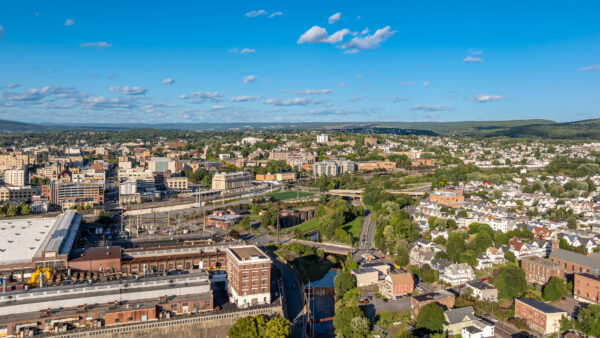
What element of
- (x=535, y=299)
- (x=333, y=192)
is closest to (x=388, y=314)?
(x=535, y=299)

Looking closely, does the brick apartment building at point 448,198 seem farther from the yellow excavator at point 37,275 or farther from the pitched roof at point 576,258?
the yellow excavator at point 37,275

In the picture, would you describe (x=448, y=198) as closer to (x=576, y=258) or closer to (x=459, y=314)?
(x=576, y=258)

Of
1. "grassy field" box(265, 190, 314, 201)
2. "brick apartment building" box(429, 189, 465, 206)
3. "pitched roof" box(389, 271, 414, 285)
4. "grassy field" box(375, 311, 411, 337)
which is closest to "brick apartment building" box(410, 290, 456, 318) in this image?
"grassy field" box(375, 311, 411, 337)

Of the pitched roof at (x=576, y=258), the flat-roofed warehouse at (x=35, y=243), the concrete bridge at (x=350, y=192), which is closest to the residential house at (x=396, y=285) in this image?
the pitched roof at (x=576, y=258)

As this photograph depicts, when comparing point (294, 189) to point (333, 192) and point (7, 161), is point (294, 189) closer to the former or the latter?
point (333, 192)

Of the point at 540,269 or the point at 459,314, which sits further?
the point at 540,269

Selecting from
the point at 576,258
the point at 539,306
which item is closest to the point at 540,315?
the point at 539,306
